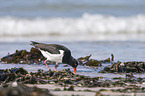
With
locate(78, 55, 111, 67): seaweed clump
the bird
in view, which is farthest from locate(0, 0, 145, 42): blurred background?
the bird

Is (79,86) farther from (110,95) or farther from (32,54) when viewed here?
(32,54)

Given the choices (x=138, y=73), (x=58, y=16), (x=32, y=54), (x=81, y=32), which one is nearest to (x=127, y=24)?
(x=81, y=32)

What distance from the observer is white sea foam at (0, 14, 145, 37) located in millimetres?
16844

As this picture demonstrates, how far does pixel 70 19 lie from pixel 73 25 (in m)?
1.09

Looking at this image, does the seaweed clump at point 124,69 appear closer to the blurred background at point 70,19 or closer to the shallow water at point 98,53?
the shallow water at point 98,53

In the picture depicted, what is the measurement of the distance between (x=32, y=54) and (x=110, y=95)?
4.46 meters

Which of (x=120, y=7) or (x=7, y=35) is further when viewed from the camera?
(x=120, y=7)

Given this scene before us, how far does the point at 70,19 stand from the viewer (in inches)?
725

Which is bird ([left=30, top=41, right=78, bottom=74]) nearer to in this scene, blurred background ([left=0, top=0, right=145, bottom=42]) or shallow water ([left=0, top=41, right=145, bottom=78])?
shallow water ([left=0, top=41, right=145, bottom=78])

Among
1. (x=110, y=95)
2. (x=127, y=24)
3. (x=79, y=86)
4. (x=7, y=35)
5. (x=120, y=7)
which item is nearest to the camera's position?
(x=110, y=95)

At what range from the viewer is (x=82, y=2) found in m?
22.2

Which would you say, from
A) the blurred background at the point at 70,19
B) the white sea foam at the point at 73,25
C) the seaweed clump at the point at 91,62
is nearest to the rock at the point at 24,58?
the seaweed clump at the point at 91,62

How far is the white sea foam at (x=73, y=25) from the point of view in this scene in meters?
16.8

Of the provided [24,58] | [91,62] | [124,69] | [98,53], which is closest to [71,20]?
[98,53]
